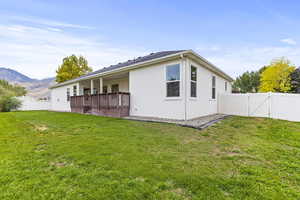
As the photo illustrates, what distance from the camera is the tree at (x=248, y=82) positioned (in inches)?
1126

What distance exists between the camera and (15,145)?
3.48 metres

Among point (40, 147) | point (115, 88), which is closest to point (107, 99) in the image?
point (115, 88)

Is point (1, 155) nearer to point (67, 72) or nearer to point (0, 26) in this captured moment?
point (0, 26)

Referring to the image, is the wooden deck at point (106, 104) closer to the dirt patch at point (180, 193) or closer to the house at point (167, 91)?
the house at point (167, 91)

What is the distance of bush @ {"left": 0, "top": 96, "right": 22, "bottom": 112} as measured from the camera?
48.5 ft

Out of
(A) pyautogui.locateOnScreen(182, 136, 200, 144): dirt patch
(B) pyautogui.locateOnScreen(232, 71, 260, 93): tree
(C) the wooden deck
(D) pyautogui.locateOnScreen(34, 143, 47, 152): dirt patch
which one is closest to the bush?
(C) the wooden deck

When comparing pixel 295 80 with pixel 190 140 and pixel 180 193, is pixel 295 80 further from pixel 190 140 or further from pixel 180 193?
pixel 180 193

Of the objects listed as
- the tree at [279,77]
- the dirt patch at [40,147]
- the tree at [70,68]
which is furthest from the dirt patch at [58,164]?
the tree at [279,77]

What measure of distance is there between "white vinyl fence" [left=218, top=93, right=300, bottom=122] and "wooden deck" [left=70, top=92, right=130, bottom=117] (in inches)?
285

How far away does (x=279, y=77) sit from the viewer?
75.3 feet

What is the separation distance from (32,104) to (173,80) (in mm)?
19363

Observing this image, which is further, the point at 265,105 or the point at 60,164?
the point at 265,105

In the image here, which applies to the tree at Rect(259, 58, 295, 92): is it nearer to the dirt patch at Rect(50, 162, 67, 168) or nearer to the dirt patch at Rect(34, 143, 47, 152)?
the dirt patch at Rect(50, 162, 67, 168)

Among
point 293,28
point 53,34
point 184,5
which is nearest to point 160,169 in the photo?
point 184,5
